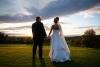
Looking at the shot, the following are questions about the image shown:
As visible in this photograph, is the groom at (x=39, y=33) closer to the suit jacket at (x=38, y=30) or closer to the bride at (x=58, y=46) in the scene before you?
the suit jacket at (x=38, y=30)

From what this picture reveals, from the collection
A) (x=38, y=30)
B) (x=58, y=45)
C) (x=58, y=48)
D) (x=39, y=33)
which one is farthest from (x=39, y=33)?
(x=58, y=48)

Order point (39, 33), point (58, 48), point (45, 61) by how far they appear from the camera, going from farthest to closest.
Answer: point (39, 33)
point (45, 61)
point (58, 48)

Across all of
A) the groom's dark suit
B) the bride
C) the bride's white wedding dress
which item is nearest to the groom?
the groom's dark suit

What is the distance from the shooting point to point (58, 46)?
17266 millimetres

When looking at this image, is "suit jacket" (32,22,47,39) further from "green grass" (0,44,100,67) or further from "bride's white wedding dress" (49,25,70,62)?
"bride's white wedding dress" (49,25,70,62)

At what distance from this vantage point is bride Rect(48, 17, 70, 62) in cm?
1708

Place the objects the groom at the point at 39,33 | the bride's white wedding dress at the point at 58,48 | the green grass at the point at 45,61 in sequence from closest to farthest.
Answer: the green grass at the point at 45,61
the bride's white wedding dress at the point at 58,48
the groom at the point at 39,33

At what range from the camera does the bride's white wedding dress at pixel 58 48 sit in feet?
56.0

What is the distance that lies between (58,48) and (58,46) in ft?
0.42

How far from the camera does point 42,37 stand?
63.7 feet

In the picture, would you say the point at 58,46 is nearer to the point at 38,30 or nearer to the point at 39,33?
the point at 39,33

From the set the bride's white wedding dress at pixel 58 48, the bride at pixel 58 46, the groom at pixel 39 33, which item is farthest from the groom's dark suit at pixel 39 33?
the bride's white wedding dress at pixel 58 48

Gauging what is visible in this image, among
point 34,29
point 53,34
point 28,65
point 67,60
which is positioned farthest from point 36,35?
point 28,65

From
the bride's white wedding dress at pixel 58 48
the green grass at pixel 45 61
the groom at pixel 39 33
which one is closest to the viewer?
the green grass at pixel 45 61
